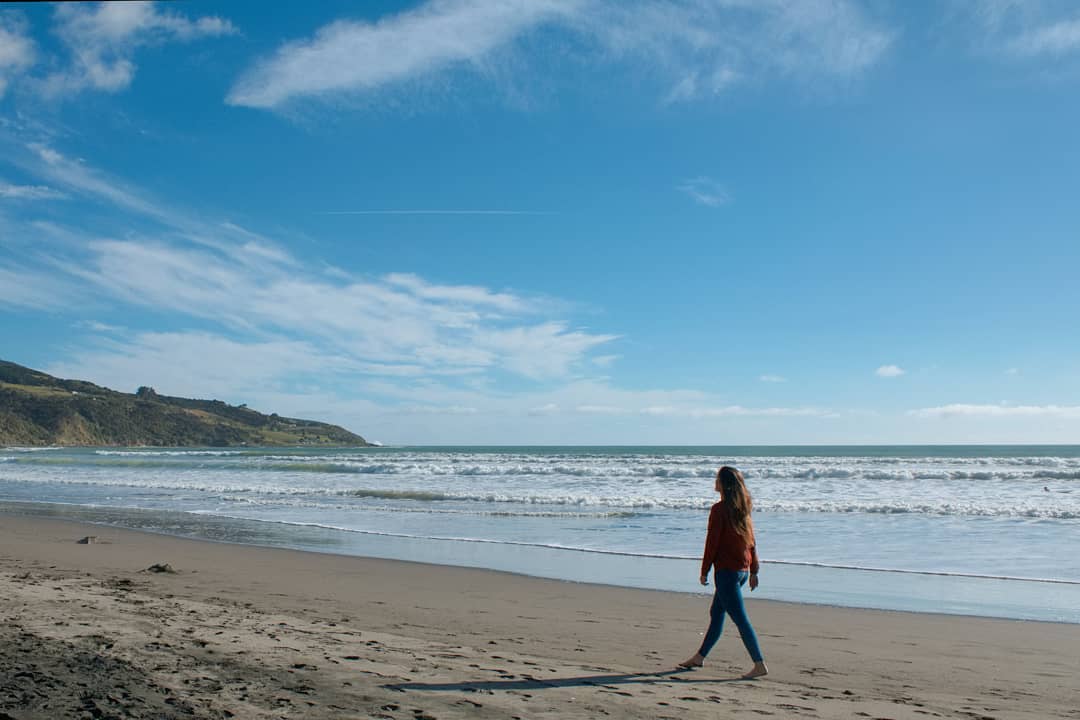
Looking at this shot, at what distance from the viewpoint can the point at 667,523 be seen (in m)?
18.0

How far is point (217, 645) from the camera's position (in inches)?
229

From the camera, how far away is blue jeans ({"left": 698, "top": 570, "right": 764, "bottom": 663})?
5895 mm

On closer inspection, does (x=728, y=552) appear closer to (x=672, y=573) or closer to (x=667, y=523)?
(x=672, y=573)

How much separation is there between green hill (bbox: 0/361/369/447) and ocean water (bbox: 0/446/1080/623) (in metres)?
88.0

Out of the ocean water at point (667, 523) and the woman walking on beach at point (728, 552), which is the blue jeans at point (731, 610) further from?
→ the ocean water at point (667, 523)

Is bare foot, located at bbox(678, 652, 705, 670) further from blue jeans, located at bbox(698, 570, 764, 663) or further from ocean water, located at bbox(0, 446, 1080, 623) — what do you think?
ocean water, located at bbox(0, 446, 1080, 623)

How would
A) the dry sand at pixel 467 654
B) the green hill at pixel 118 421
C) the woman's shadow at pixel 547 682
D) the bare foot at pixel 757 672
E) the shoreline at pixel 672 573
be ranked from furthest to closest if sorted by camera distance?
the green hill at pixel 118 421, the shoreline at pixel 672 573, the bare foot at pixel 757 672, the woman's shadow at pixel 547 682, the dry sand at pixel 467 654

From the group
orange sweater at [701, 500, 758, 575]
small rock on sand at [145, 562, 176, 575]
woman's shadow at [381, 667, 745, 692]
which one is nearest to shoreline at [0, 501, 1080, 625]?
small rock on sand at [145, 562, 176, 575]

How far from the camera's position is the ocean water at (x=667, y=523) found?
1077 centimetres

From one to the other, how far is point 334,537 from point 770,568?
904cm

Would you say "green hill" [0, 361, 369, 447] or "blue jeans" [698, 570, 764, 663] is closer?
"blue jeans" [698, 570, 764, 663]

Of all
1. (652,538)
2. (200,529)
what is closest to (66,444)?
(200,529)

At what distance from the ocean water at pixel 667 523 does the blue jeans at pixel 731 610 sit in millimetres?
3837

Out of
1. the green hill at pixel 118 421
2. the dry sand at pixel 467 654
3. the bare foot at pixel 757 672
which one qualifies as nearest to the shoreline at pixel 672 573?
the dry sand at pixel 467 654
